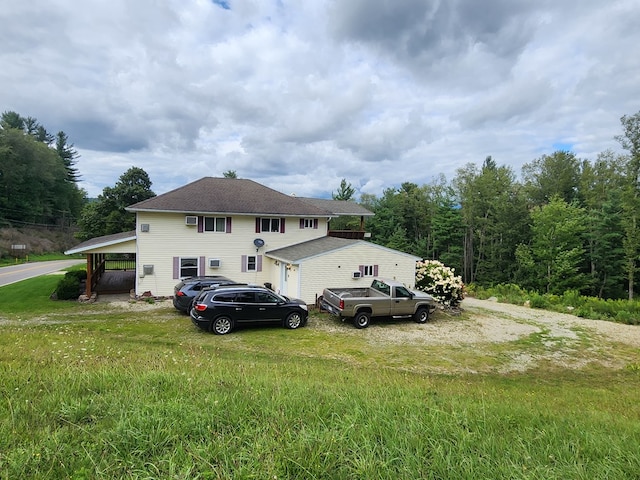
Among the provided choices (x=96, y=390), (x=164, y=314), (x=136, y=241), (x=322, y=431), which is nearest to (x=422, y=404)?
(x=322, y=431)

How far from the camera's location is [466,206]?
3972 cm

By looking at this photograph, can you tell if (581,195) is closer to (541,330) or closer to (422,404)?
(541,330)

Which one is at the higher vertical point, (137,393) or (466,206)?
(466,206)

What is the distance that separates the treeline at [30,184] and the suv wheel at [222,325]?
51.0m

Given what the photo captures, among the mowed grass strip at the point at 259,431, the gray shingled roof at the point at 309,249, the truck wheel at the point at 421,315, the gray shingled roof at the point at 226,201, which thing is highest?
the gray shingled roof at the point at 226,201

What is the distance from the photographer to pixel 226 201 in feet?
66.1

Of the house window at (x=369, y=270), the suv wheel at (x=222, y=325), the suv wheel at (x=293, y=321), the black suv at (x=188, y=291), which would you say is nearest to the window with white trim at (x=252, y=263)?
the black suv at (x=188, y=291)

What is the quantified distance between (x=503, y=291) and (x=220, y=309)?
24150mm

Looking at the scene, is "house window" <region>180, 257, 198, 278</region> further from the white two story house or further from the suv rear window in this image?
the suv rear window

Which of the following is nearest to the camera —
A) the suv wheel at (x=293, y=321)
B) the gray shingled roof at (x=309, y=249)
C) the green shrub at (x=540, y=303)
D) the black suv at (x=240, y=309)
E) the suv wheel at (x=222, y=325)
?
the black suv at (x=240, y=309)

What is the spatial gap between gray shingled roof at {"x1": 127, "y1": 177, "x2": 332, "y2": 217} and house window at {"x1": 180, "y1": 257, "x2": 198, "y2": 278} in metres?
2.77

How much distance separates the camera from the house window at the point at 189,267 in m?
18.5

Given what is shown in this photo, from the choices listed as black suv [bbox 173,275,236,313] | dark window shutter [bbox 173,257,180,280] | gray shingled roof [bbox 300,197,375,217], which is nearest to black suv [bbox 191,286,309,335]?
black suv [bbox 173,275,236,313]

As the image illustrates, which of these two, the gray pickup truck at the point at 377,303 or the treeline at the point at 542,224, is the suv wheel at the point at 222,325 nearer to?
the gray pickup truck at the point at 377,303
